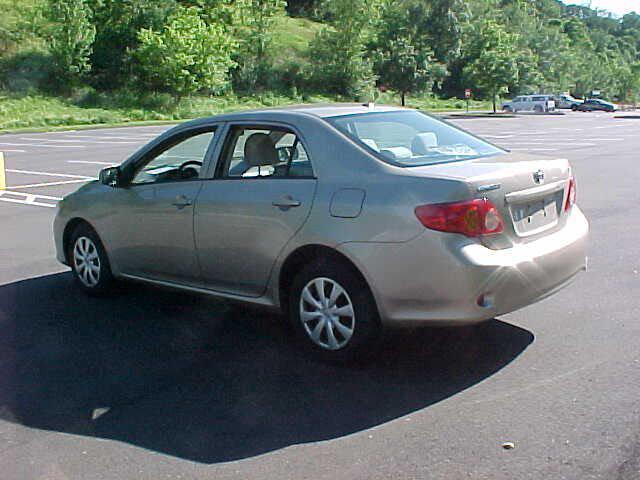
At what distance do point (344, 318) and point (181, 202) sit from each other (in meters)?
1.70

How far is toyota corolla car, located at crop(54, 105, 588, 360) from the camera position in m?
4.94

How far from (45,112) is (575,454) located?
46.4m

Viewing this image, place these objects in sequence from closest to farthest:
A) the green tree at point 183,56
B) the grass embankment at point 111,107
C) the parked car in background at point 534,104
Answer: the grass embankment at point 111,107 → the green tree at point 183,56 → the parked car in background at point 534,104

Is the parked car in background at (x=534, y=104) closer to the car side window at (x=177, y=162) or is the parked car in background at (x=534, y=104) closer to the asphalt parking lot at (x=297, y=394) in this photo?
the asphalt parking lot at (x=297, y=394)

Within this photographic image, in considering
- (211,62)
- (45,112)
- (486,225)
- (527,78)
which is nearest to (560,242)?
(486,225)

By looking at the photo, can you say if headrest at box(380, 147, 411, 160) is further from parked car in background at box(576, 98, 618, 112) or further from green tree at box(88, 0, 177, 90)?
parked car in background at box(576, 98, 618, 112)

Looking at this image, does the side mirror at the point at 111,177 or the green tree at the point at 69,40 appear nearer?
the side mirror at the point at 111,177

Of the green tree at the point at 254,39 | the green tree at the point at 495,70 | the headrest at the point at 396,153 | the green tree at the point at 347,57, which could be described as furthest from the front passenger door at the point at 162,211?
the green tree at the point at 347,57

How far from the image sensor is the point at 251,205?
574 centimetres

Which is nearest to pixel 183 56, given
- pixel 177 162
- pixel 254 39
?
pixel 254 39

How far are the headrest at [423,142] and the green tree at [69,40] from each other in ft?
161

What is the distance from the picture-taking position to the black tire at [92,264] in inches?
281

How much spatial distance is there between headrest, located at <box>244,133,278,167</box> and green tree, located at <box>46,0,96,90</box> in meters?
48.4

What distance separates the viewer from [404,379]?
513 cm
